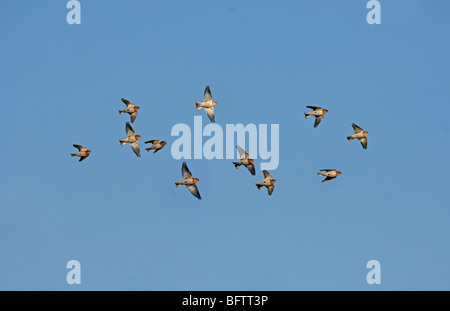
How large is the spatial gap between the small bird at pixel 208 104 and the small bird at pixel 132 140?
12.3ft

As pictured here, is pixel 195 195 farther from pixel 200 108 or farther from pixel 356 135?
pixel 356 135

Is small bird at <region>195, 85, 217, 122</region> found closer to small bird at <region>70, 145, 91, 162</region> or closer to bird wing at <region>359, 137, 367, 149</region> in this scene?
small bird at <region>70, 145, 91, 162</region>

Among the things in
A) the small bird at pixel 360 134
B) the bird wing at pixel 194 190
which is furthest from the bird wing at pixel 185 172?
the small bird at pixel 360 134

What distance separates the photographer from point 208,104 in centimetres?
4400

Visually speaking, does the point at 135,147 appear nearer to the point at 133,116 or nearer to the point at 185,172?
the point at 133,116

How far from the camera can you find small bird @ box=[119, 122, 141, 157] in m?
45.2

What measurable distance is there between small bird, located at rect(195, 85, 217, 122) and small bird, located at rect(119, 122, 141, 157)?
12.3ft

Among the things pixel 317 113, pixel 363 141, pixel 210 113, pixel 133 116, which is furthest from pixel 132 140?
pixel 363 141

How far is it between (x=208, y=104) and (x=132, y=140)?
4.32 metres

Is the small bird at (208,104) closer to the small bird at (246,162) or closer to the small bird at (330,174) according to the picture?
the small bird at (246,162)

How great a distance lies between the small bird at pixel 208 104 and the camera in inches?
1730

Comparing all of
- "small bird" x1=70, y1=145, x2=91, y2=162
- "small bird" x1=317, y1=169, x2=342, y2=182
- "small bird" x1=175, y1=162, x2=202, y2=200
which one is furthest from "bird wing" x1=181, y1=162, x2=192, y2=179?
"small bird" x1=317, y1=169, x2=342, y2=182
